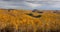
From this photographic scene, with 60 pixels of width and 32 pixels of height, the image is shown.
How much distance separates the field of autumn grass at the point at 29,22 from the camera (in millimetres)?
847

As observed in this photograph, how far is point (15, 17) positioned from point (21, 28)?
116 mm

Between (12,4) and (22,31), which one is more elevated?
(12,4)

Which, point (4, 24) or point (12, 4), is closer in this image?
point (4, 24)

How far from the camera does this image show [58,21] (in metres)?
0.88

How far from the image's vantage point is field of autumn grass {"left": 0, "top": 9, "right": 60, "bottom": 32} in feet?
2.78

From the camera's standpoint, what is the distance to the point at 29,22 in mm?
875

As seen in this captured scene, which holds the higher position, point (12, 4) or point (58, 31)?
point (12, 4)

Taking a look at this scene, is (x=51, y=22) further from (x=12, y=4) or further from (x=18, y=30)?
(x=12, y=4)

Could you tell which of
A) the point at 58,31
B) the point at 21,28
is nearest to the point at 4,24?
the point at 21,28

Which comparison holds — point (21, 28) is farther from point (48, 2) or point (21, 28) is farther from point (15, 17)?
point (48, 2)

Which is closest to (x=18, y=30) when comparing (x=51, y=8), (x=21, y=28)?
(x=21, y=28)

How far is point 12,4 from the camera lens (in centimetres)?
108

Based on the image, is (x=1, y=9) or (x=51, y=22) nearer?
(x=51, y=22)

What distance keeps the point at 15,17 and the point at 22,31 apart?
134 millimetres
